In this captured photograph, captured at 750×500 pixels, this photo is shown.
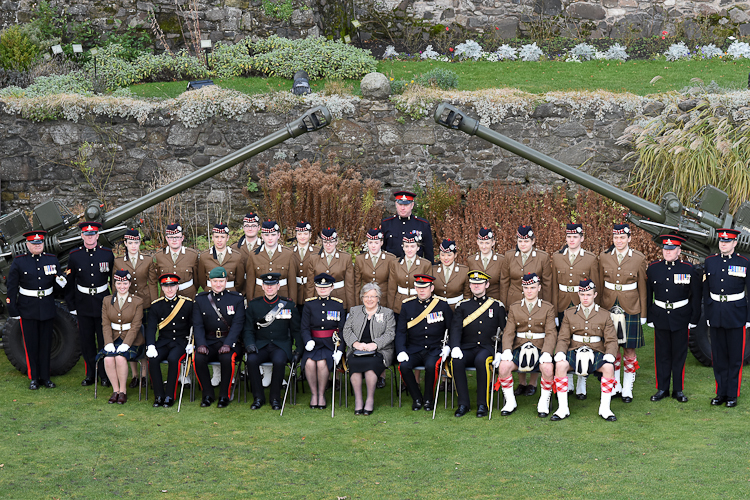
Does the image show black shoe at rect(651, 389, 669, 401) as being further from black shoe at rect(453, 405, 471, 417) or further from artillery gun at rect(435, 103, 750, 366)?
black shoe at rect(453, 405, 471, 417)

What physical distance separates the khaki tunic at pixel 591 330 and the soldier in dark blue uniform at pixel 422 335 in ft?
3.31

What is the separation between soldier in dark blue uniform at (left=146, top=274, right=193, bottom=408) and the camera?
296 inches

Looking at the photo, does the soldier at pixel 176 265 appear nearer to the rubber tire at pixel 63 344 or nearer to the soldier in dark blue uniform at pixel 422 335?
the rubber tire at pixel 63 344

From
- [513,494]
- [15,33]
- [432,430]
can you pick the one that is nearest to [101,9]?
[15,33]

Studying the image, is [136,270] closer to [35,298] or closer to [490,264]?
[35,298]

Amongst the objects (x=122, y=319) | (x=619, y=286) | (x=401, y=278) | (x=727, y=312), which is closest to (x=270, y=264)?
(x=401, y=278)

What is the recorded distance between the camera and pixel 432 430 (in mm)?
6828

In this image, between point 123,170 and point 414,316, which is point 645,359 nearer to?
point 414,316

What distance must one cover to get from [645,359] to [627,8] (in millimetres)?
10678

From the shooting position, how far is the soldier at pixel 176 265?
26.7 ft

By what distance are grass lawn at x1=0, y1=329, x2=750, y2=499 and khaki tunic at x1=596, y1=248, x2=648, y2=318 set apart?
844 mm

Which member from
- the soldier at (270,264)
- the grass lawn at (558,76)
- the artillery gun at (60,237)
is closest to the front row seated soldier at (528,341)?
the soldier at (270,264)

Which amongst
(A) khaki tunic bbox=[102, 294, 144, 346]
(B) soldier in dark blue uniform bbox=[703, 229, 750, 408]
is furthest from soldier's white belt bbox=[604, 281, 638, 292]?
(A) khaki tunic bbox=[102, 294, 144, 346]

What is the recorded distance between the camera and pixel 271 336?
7.59m
